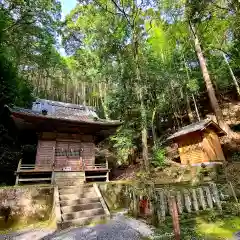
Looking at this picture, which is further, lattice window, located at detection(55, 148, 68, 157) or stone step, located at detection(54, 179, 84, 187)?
lattice window, located at detection(55, 148, 68, 157)

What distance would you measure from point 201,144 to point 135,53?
867 centimetres

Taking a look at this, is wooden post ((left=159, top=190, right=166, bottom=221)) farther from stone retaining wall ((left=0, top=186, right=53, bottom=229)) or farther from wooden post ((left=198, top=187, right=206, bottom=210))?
stone retaining wall ((left=0, top=186, right=53, bottom=229))

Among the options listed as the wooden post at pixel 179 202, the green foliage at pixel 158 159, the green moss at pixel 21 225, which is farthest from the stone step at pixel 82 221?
the green foliage at pixel 158 159

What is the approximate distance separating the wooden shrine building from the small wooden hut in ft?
21.9

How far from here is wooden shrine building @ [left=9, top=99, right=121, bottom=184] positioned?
10.7m

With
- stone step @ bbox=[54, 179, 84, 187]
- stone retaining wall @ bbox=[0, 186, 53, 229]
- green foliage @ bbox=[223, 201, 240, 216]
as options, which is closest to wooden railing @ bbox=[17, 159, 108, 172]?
stone step @ bbox=[54, 179, 84, 187]

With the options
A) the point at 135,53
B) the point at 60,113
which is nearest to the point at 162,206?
the point at 60,113

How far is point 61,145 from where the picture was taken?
12.0 m

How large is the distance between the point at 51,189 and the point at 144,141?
621cm

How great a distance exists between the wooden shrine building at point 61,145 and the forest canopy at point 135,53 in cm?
280

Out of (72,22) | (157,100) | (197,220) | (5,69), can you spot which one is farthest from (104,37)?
(197,220)

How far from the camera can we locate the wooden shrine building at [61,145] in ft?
35.2

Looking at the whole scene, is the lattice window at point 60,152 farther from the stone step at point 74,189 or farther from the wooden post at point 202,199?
the wooden post at point 202,199

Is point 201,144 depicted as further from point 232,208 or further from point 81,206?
point 81,206
